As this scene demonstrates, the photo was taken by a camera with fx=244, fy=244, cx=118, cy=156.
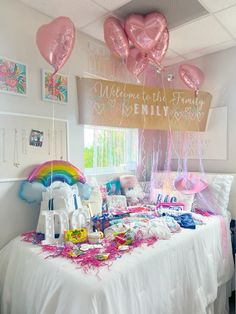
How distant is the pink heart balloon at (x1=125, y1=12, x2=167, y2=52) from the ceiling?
8 centimetres

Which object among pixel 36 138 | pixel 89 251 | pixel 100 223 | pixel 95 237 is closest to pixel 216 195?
pixel 100 223

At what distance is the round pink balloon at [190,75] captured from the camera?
2389 mm

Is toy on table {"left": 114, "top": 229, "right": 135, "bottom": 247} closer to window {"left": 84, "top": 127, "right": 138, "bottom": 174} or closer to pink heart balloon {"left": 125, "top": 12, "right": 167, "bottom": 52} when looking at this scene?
window {"left": 84, "top": 127, "right": 138, "bottom": 174}

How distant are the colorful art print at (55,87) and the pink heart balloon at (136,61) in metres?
0.57

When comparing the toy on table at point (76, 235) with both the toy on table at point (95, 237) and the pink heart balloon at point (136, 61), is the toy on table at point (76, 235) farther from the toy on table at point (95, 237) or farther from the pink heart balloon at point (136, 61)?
the pink heart balloon at point (136, 61)

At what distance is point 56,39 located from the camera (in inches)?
62.2

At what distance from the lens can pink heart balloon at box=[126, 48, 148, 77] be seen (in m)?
2.07

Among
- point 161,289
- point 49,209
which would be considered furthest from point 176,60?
point 161,289

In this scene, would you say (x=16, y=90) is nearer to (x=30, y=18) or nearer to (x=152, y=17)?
(x=30, y=18)

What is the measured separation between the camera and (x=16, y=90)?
5.59 ft

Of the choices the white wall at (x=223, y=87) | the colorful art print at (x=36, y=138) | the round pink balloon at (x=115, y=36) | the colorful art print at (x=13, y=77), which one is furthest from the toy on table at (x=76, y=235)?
the white wall at (x=223, y=87)

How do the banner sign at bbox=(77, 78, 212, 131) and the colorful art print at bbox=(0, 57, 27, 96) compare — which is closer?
the colorful art print at bbox=(0, 57, 27, 96)

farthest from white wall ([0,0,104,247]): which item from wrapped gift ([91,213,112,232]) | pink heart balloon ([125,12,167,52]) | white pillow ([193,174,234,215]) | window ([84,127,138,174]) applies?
white pillow ([193,174,234,215])

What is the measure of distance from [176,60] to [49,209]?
2.15 meters
